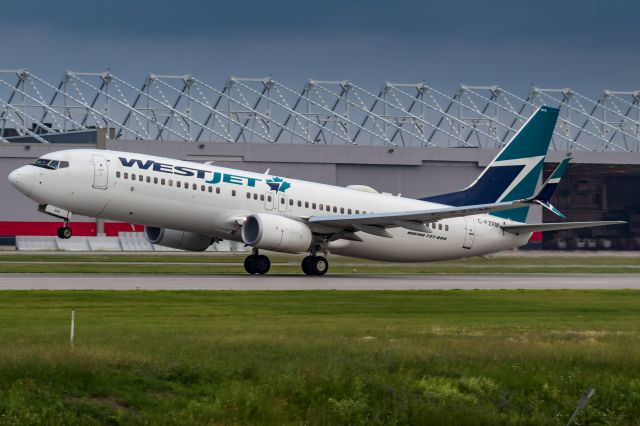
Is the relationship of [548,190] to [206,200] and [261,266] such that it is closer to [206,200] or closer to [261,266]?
[261,266]

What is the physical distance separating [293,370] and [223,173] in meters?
31.3

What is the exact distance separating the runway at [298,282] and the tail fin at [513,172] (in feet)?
15.6

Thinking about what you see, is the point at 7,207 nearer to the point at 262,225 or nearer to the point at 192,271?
the point at 192,271

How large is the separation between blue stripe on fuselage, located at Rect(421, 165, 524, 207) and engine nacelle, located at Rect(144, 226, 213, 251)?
1302 cm

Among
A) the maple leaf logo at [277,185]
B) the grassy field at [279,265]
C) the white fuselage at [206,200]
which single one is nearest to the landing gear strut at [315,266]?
the white fuselage at [206,200]

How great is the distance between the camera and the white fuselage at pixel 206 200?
47.1 metres

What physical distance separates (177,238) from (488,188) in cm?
1680

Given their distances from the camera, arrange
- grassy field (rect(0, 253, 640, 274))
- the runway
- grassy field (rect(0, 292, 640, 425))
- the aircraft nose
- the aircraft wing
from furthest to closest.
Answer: grassy field (rect(0, 253, 640, 274))
the aircraft wing
the aircraft nose
the runway
grassy field (rect(0, 292, 640, 425))

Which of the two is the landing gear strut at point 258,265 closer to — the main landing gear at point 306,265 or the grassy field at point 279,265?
the main landing gear at point 306,265

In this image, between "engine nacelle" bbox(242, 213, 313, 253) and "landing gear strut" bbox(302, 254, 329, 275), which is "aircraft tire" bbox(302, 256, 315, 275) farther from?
"engine nacelle" bbox(242, 213, 313, 253)

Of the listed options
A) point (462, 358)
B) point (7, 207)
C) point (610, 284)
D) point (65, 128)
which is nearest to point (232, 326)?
point (462, 358)

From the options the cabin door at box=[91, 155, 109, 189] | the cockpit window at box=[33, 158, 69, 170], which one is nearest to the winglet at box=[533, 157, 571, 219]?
the cabin door at box=[91, 155, 109, 189]

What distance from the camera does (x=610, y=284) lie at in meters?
49.3

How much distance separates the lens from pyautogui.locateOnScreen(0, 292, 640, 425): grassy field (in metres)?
18.4
